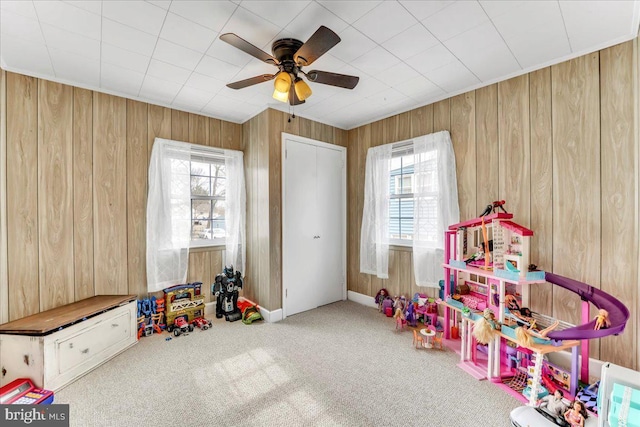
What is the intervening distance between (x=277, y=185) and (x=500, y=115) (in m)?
2.37

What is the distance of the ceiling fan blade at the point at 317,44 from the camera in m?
1.47

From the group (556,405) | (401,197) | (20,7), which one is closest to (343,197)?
(401,197)

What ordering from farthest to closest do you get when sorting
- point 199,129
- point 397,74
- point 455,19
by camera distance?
1. point 199,129
2. point 397,74
3. point 455,19

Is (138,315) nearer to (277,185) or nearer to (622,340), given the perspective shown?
(277,185)

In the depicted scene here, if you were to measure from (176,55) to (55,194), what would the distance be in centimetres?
171

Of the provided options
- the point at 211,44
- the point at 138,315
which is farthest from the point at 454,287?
the point at 138,315

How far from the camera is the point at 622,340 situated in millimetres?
1961

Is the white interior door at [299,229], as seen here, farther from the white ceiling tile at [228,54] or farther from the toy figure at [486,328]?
the toy figure at [486,328]

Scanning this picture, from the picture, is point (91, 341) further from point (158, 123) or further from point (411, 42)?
point (411, 42)

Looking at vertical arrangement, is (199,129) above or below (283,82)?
above

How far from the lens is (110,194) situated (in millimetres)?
2748

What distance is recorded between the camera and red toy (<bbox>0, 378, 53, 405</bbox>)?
65.6 inches

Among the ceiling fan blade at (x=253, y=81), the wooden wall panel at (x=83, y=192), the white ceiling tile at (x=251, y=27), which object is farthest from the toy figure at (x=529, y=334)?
the wooden wall panel at (x=83, y=192)

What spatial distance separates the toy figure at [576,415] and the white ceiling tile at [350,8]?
Result: 2546 mm
